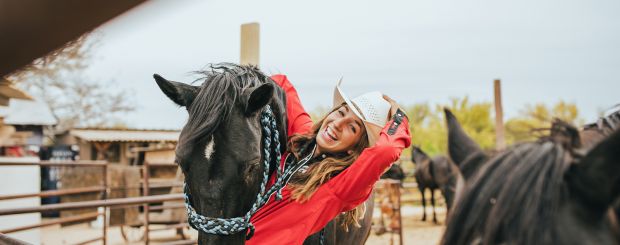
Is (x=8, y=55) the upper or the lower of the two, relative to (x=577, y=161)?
upper

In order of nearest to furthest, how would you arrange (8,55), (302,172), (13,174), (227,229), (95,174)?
(8,55) < (227,229) < (302,172) < (13,174) < (95,174)

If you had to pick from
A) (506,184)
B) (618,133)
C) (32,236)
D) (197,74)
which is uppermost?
(197,74)

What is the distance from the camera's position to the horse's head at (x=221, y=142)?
1.87 m

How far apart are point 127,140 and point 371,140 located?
16218 mm

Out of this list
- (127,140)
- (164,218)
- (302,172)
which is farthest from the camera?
(127,140)

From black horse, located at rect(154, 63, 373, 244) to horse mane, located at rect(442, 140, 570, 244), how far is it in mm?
1019

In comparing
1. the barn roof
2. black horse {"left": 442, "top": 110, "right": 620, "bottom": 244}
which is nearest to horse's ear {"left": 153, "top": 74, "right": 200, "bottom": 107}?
black horse {"left": 442, "top": 110, "right": 620, "bottom": 244}

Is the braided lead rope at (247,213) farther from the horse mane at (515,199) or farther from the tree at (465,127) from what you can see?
the tree at (465,127)

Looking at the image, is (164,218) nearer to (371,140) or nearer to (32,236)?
(32,236)

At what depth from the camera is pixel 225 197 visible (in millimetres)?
1891

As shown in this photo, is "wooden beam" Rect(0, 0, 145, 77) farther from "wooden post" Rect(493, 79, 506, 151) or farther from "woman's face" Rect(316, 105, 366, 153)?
"wooden post" Rect(493, 79, 506, 151)

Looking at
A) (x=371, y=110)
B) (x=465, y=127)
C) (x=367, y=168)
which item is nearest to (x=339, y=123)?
(x=371, y=110)

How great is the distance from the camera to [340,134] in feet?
8.07

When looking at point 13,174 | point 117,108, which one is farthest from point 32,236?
point 117,108
